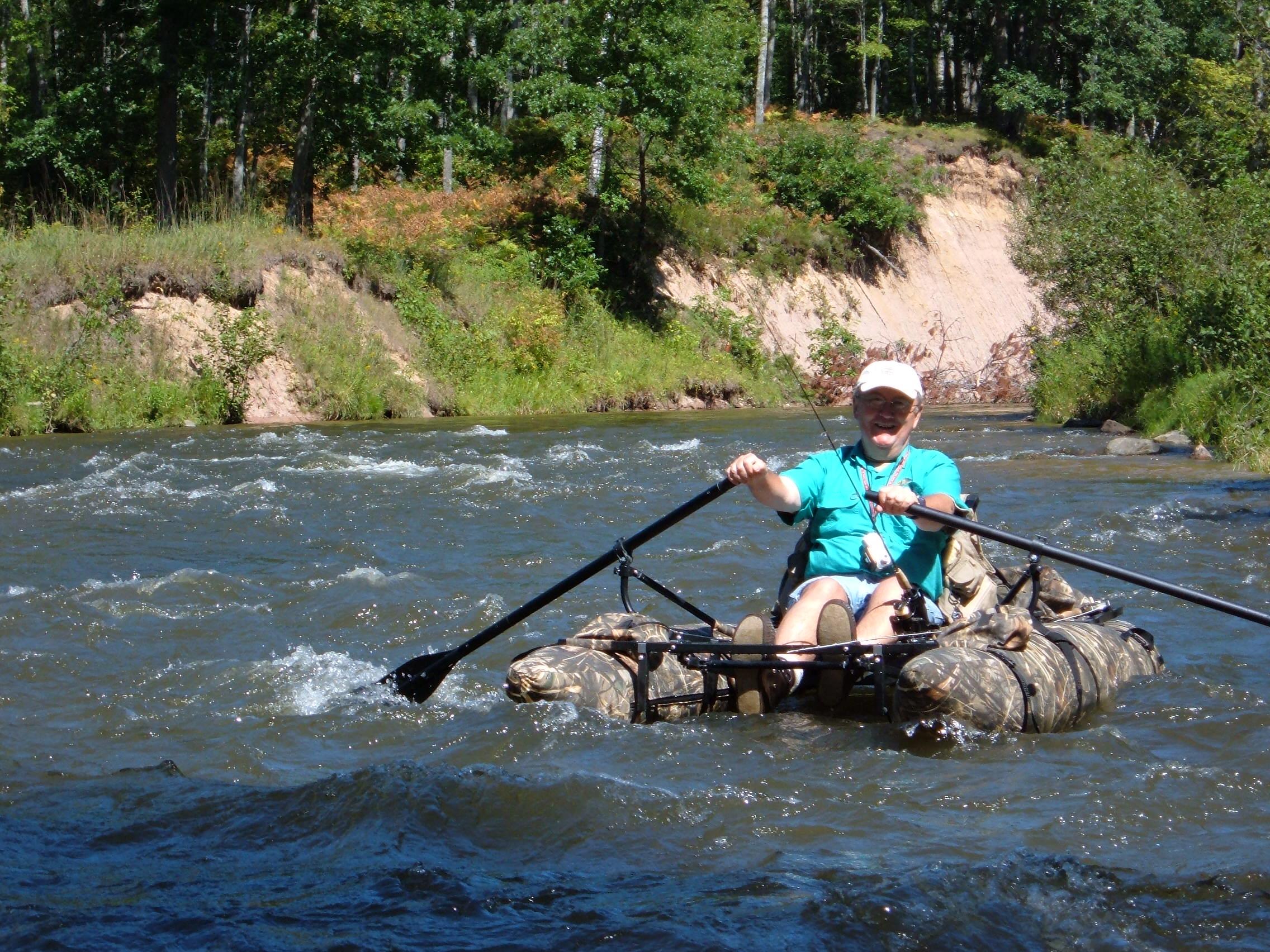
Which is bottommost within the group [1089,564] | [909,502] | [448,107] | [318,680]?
[318,680]

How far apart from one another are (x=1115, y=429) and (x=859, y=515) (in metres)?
13.7

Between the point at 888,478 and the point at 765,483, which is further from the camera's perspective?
the point at 888,478

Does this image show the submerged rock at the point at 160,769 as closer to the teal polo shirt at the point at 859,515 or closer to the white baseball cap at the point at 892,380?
the teal polo shirt at the point at 859,515

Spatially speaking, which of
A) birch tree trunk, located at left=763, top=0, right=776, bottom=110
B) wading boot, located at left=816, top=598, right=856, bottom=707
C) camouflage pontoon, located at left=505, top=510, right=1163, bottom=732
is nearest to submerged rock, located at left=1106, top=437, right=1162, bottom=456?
camouflage pontoon, located at left=505, top=510, right=1163, bottom=732

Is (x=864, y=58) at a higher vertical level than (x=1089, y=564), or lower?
higher

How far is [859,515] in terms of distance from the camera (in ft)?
18.9

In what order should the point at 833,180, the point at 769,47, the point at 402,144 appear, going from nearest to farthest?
the point at 402,144, the point at 833,180, the point at 769,47

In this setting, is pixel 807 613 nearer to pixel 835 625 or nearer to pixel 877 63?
pixel 835 625

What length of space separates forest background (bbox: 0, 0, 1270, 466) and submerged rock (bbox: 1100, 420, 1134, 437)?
0.33 m

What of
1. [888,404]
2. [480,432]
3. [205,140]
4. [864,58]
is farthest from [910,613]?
[864,58]

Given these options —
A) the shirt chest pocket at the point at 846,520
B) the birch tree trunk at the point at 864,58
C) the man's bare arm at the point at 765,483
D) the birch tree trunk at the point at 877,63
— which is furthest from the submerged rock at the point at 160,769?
the birch tree trunk at the point at 864,58

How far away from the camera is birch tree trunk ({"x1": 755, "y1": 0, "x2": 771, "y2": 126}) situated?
39562 millimetres

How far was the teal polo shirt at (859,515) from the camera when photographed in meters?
5.72

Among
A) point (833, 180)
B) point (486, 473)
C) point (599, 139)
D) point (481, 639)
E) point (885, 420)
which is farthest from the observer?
point (833, 180)
